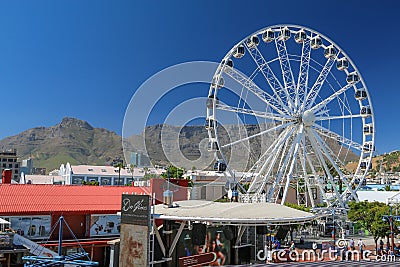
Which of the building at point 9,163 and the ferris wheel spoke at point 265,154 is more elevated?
the building at point 9,163

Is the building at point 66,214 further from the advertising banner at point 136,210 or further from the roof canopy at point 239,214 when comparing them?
the advertising banner at point 136,210

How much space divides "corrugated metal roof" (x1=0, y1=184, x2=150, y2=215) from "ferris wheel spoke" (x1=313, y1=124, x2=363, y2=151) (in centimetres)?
2202

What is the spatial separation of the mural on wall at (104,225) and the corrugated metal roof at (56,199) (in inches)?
20.8

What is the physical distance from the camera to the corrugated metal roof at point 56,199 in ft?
92.2

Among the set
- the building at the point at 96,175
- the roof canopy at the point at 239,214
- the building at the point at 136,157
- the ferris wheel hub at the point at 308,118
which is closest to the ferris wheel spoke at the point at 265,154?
the ferris wheel hub at the point at 308,118

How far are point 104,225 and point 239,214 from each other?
13.0m

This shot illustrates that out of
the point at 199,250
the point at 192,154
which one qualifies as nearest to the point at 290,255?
the point at 199,250

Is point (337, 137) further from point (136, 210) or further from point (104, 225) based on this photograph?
point (136, 210)

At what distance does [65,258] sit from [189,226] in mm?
8035

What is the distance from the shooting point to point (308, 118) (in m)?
40.4

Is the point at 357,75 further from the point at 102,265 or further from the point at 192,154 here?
the point at 102,265

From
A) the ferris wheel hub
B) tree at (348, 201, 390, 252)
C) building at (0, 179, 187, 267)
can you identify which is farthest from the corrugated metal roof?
tree at (348, 201, 390, 252)

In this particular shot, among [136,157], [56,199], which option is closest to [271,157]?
[136,157]

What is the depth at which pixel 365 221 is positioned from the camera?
44031mm
